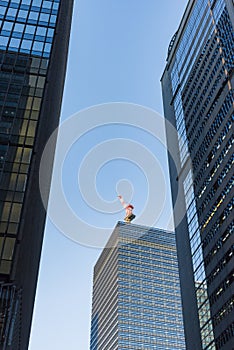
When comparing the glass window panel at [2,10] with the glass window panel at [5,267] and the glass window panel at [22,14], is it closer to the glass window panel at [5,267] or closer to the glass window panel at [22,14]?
the glass window panel at [22,14]

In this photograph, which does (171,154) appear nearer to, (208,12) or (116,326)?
(208,12)

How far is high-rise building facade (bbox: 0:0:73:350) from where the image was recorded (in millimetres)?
34062

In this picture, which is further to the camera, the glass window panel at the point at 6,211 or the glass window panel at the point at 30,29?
the glass window panel at the point at 30,29

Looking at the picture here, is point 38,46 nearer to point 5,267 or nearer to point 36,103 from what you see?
point 36,103

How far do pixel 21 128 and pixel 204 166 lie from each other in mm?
38895

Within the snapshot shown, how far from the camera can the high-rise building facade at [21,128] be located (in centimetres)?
3406

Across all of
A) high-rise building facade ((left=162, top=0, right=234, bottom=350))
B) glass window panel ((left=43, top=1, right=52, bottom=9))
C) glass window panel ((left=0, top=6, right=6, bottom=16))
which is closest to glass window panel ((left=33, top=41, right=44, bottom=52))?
glass window panel ((left=0, top=6, right=6, bottom=16))

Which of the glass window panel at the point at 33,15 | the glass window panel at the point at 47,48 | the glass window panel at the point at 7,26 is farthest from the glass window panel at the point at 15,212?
the glass window panel at the point at 33,15

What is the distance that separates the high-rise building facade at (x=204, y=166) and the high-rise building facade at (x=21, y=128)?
1087 inches

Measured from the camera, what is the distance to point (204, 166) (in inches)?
2859

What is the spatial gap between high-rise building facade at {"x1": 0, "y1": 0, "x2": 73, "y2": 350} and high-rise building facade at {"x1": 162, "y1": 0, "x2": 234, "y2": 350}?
27.6m

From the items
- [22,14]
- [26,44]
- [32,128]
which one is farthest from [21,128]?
[22,14]

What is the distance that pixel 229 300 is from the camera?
5562 centimetres

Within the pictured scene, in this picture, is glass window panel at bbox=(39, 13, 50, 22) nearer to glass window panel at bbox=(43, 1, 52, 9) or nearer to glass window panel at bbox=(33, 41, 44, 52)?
glass window panel at bbox=(43, 1, 52, 9)
